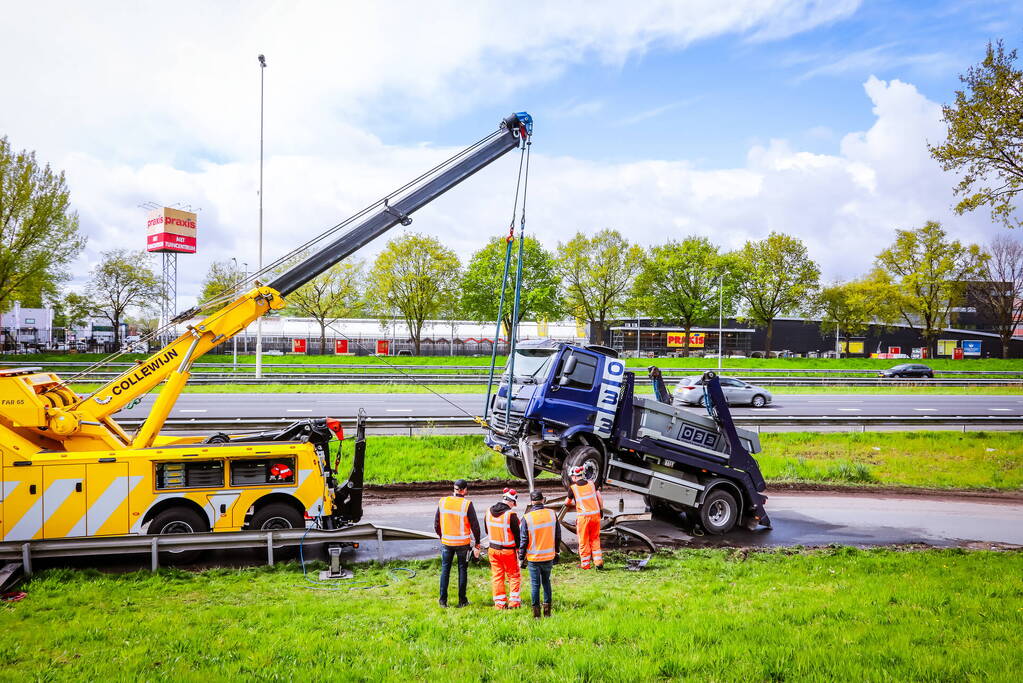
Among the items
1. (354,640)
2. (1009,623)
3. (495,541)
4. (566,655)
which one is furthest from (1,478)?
(1009,623)

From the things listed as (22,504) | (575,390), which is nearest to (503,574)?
(575,390)

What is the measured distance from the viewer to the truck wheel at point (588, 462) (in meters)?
12.2

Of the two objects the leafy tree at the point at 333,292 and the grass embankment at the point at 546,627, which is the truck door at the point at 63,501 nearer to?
the grass embankment at the point at 546,627

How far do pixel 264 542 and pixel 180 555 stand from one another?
1511mm

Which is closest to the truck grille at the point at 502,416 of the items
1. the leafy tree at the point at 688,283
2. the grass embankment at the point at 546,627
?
the grass embankment at the point at 546,627

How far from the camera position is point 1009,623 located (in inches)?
281

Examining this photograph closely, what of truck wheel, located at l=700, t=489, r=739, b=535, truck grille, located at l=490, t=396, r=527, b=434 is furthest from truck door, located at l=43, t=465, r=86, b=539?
truck wheel, located at l=700, t=489, r=739, b=535

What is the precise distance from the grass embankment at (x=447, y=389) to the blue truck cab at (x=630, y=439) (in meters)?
17.8

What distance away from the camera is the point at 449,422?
20.0 m

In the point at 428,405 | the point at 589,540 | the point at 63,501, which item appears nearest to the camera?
the point at 63,501

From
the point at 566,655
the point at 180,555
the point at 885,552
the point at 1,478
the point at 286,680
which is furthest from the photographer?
the point at 885,552

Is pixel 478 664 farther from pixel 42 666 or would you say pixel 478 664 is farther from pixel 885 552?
pixel 885 552

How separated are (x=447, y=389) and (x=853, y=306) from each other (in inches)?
1727

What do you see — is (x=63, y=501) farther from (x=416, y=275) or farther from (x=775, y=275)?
(x=775, y=275)
